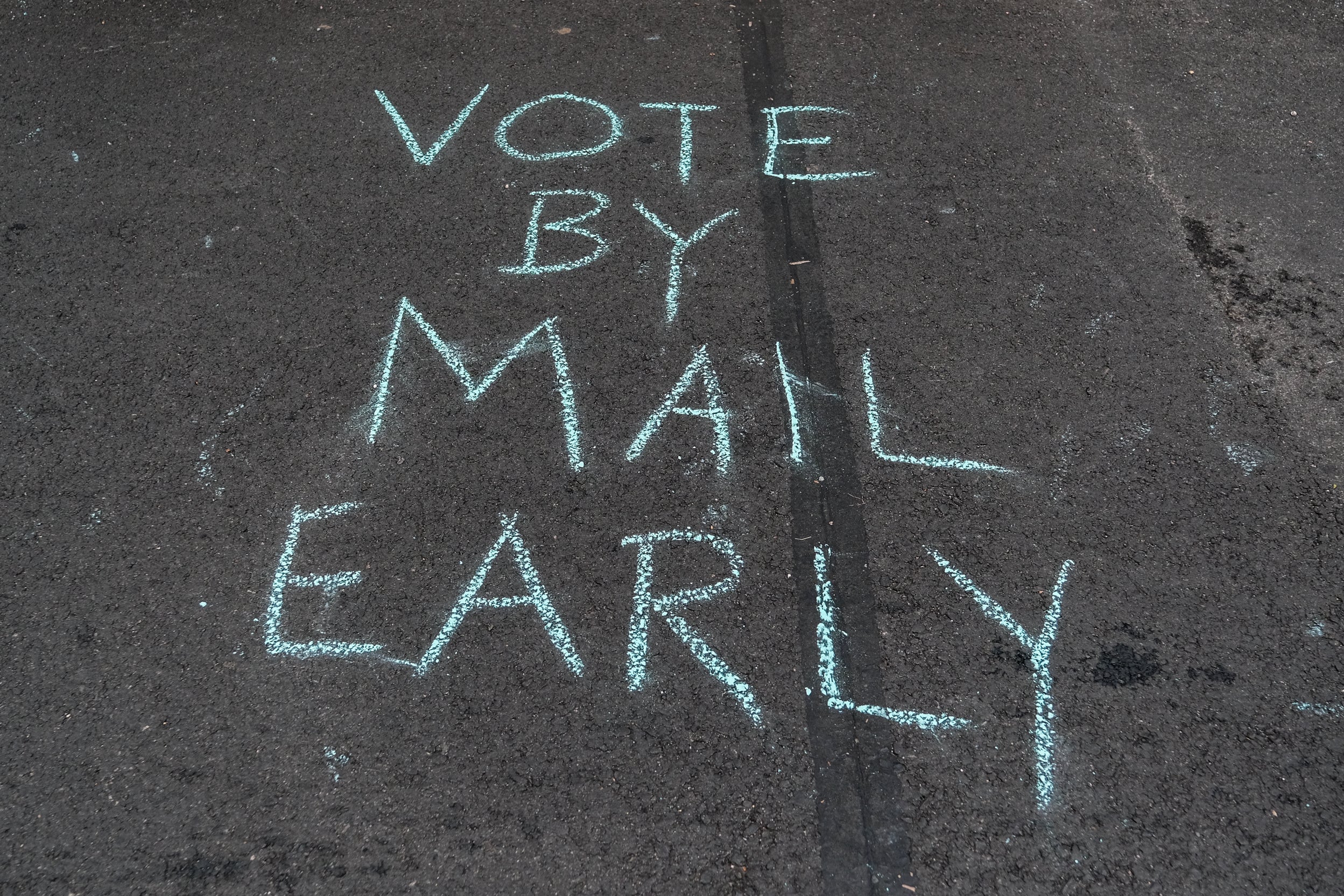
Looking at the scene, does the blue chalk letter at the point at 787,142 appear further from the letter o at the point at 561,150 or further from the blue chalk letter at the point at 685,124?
the letter o at the point at 561,150

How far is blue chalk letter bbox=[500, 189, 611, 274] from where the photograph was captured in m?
3.90

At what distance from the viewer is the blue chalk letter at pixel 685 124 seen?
4.28 meters

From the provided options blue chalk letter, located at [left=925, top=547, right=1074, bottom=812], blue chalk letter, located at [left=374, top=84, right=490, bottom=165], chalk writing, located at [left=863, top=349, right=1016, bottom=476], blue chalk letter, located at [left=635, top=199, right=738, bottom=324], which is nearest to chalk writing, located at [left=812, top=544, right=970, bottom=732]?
blue chalk letter, located at [left=925, top=547, right=1074, bottom=812]

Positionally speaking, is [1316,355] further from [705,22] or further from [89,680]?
[89,680]

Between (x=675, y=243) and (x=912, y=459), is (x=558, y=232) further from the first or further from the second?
(x=912, y=459)

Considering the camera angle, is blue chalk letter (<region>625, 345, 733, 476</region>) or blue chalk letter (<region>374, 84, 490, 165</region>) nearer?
blue chalk letter (<region>625, 345, 733, 476</region>)

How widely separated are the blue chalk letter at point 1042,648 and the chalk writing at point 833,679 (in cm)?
21

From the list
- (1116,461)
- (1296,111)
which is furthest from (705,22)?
(1116,461)

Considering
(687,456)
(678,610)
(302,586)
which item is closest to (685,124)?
(687,456)

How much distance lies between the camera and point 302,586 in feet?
9.93

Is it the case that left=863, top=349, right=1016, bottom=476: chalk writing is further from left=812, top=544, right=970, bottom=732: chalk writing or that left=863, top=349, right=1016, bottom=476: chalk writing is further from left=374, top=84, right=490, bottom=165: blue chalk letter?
left=374, top=84, right=490, bottom=165: blue chalk letter

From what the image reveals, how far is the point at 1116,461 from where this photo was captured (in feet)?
10.7

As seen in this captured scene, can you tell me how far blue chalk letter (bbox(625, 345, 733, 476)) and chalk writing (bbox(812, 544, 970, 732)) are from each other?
522mm

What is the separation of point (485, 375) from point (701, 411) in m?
0.79
